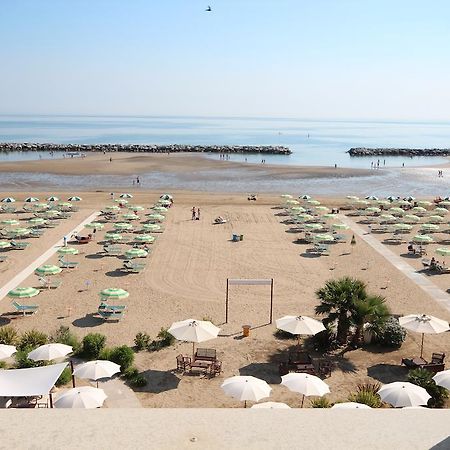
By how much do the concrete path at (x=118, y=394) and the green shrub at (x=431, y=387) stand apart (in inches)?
268

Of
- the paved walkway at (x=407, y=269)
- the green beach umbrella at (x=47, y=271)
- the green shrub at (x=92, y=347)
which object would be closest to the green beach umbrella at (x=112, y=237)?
the green beach umbrella at (x=47, y=271)

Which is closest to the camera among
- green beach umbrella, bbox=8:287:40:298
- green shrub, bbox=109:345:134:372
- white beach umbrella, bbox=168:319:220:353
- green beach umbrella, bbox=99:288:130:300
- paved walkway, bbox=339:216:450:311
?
green shrub, bbox=109:345:134:372

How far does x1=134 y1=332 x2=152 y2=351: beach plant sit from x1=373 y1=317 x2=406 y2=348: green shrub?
7.01 metres

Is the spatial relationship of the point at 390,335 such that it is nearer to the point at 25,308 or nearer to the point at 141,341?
the point at 141,341

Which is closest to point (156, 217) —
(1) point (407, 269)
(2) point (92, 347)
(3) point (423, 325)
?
(1) point (407, 269)

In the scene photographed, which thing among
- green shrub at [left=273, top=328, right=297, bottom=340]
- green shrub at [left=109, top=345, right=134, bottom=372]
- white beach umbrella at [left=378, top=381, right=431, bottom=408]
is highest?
white beach umbrella at [left=378, top=381, right=431, bottom=408]

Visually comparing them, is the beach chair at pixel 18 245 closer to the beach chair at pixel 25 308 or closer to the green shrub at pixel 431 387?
the beach chair at pixel 25 308

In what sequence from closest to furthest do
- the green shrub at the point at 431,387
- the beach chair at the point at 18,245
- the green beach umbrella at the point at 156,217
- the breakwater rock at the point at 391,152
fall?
1. the green shrub at the point at 431,387
2. the beach chair at the point at 18,245
3. the green beach umbrella at the point at 156,217
4. the breakwater rock at the point at 391,152

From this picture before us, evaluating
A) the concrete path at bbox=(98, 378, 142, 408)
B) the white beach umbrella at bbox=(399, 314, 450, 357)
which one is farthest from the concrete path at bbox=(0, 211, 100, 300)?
the white beach umbrella at bbox=(399, 314, 450, 357)

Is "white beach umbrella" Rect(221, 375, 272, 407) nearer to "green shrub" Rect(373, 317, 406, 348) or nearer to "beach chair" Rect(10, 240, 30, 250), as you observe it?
"green shrub" Rect(373, 317, 406, 348)

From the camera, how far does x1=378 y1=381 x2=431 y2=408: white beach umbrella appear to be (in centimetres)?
1080

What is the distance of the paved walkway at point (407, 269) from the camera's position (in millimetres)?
20578

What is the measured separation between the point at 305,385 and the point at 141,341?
579 centimetres

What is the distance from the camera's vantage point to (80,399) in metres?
10.3
